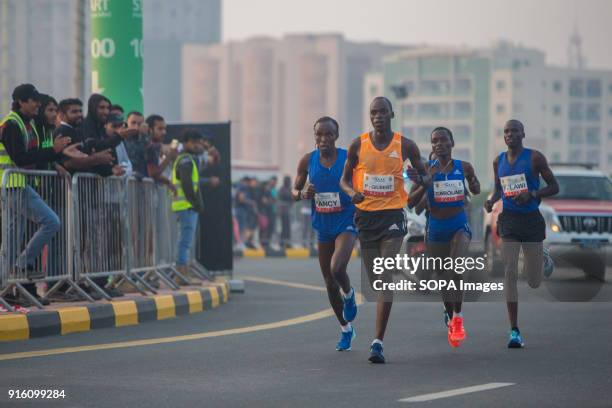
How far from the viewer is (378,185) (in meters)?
10.7

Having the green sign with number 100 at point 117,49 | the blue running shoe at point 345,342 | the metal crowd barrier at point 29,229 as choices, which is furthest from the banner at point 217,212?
the blue running shoe at point 345,342

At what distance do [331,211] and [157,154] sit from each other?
6.56 meters

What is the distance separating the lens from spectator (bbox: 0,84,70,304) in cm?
1281

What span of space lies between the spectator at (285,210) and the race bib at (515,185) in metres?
22.9

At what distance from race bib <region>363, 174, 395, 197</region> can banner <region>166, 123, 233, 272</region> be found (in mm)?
8379

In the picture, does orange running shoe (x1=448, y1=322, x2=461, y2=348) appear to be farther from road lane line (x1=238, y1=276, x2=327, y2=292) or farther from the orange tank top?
road lane line (x1=238, y1=276, x2=327, y2=292)

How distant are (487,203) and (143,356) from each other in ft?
12.4

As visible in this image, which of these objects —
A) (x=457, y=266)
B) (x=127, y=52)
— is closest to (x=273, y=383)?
(x=457, y=266)

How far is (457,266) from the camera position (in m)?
11.6

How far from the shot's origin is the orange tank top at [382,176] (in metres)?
10.7

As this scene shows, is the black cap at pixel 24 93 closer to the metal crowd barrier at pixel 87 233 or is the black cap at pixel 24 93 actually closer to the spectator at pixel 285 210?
the metal crowd barrier at pixel 87 233

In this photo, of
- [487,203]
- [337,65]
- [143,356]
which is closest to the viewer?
[143,356]

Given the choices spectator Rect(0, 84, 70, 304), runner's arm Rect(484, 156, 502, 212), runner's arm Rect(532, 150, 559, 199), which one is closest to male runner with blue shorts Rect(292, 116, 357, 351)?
runner's arm Rect(484, 156, 502, 212)

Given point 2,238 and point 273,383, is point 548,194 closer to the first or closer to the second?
point 273,383
